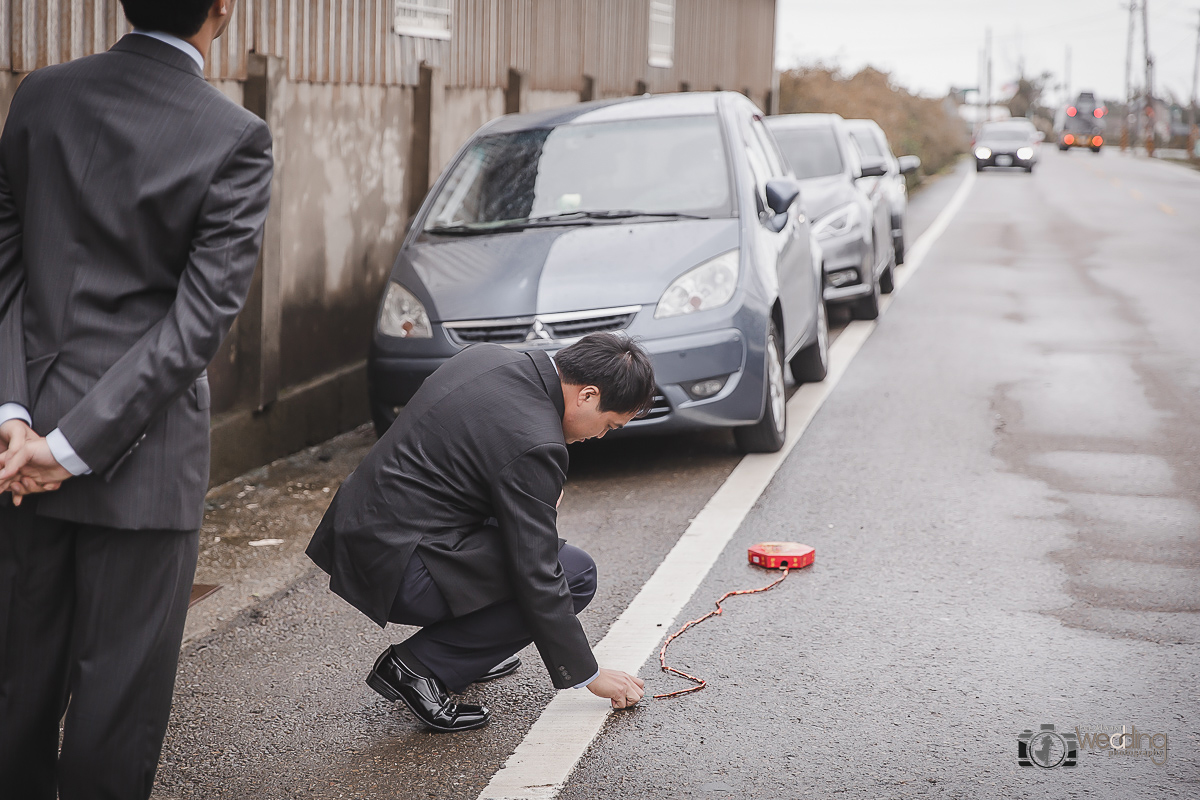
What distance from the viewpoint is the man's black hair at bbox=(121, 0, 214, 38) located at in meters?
2.51

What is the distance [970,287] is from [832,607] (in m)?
10.9

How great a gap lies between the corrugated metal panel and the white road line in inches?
132

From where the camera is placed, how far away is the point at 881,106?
124 ft

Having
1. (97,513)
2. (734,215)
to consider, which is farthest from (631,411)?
(734,215)

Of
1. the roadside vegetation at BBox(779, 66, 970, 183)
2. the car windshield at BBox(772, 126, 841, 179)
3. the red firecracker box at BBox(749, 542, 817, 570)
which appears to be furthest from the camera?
the roadside vegetation at BBox(779, 66, 970, 183)

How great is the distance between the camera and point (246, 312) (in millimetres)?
7293

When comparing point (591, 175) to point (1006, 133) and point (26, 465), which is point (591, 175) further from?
point (1006, 133)

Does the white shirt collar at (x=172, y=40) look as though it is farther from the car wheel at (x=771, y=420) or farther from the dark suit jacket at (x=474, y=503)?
the car wheel at (x=771, y=420)

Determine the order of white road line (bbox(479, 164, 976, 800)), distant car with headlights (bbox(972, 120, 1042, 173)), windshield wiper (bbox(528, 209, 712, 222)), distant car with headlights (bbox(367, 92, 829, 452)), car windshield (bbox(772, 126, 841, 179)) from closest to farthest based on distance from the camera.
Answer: white road line (bbox(479, 164, 976, 800))
distant car with headlights (bbox(367, 92, 829, 452))
windshield wiper (bbox(528, 209, 712, 222))
car windshield (bbox(772, 126, 841, 179))
distant car with headlights (bbox(972, 120, 1042, 173))

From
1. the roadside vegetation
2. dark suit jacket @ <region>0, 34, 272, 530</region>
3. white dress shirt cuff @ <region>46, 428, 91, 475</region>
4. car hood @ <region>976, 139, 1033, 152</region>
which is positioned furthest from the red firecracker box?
car hood @ <region>976, 139, 1033, 152</region>

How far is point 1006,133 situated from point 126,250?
50036 millimetres

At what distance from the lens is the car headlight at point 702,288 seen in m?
6.46

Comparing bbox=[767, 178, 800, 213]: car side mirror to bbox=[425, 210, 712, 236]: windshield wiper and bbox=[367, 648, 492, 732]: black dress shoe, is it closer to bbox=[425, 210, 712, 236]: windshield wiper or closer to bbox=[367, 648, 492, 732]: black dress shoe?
bbox=[425, 210, 712, 236]: windshield wiper

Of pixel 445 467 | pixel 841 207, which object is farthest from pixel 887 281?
pixel 445 467
